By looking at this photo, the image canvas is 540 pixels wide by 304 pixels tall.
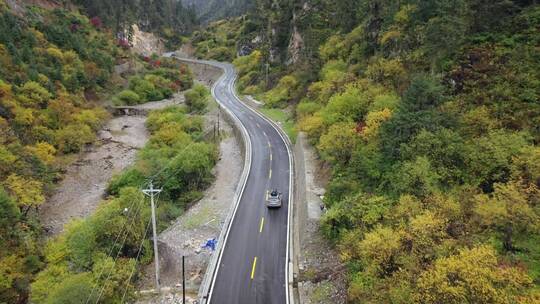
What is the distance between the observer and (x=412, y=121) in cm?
2530

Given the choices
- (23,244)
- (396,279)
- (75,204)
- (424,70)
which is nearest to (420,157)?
(396,279)

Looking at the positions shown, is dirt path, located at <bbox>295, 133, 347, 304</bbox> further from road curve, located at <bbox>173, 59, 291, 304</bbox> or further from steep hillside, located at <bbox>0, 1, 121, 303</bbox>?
Result: steep hillside, located at <bbox>0, 1, 121, 303</bbox>

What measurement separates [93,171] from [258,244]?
34.1m

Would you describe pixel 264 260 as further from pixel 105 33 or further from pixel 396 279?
pixel 105 33

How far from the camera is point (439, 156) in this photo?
2345 cm

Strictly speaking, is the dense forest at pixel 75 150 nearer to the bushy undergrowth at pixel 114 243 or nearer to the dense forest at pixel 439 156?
the bushy undergrowth at pixel 114 243

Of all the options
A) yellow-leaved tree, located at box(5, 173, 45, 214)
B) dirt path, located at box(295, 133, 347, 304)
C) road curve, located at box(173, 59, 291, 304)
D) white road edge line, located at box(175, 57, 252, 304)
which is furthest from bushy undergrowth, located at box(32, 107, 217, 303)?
dirt path, located at box(295, 133, 347, 304)

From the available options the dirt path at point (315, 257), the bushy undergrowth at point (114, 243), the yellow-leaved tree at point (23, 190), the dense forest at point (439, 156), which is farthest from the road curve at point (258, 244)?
the yellow-leaved tree at point (23, 190)

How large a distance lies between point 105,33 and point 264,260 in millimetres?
102055

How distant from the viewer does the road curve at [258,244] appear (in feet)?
76.1

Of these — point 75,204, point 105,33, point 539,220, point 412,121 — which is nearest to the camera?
point 539,220

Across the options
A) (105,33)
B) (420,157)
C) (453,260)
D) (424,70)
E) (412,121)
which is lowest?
(453,260)

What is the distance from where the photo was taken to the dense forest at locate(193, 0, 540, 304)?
16194mm

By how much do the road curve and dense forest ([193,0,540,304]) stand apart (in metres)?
4.62
